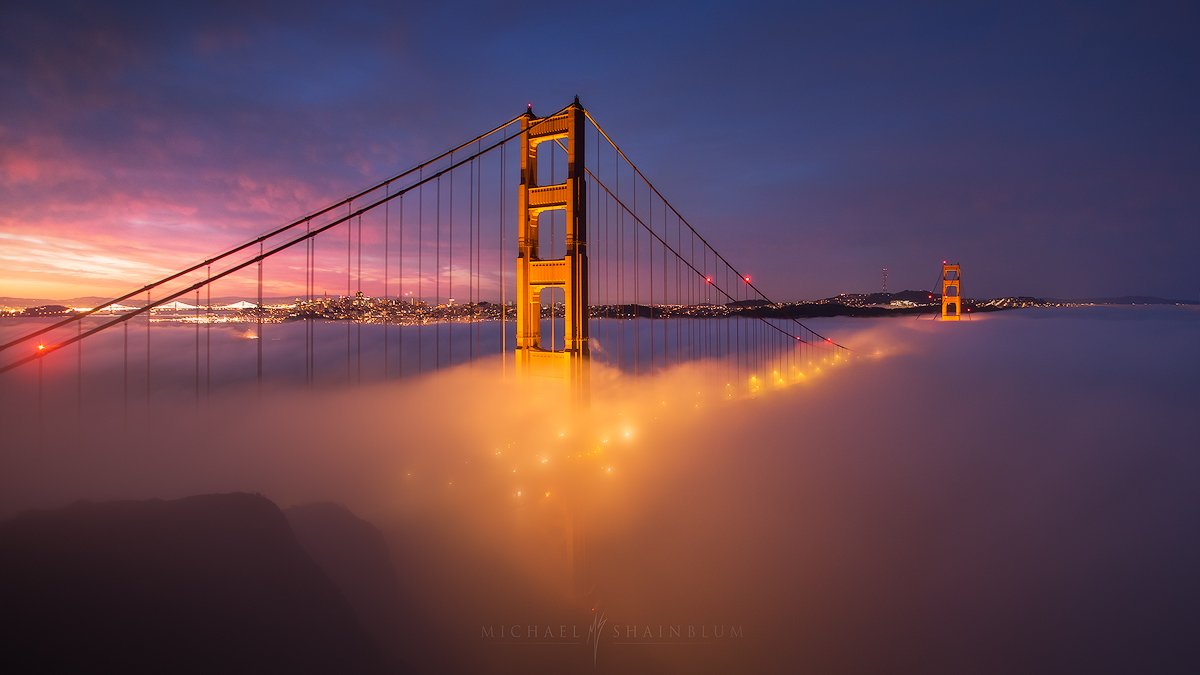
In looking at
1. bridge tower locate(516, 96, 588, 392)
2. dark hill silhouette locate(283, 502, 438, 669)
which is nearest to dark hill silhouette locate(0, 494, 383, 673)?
dark hill silhouette locate(283, 502, 438, 669)

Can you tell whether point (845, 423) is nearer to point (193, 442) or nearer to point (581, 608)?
point (581, 608)

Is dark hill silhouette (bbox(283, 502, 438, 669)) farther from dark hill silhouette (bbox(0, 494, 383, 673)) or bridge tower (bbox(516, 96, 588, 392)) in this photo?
bridge tower (bbox(516, 96, 588, 392))

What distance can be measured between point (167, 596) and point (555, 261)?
6432mm

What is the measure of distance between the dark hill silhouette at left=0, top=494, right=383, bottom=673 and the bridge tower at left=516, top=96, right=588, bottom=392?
4.51 metres

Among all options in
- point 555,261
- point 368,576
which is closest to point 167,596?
point 368,576

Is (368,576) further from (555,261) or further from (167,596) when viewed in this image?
(555,261)

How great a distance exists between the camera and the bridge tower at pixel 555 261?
8102 millimetres

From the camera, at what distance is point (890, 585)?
9.00m

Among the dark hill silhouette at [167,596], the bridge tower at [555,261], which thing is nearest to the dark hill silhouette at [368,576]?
the dark hill silhouette at [167,596]

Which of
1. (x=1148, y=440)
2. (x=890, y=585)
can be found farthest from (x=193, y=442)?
(x=1148, y=440)

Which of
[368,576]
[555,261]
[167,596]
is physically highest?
Answer: [555,261]

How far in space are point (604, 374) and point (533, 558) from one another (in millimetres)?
33776

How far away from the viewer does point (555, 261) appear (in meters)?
8.37

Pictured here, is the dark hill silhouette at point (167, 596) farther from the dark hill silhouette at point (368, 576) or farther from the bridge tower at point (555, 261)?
the bridge tower at point (555, 261)
